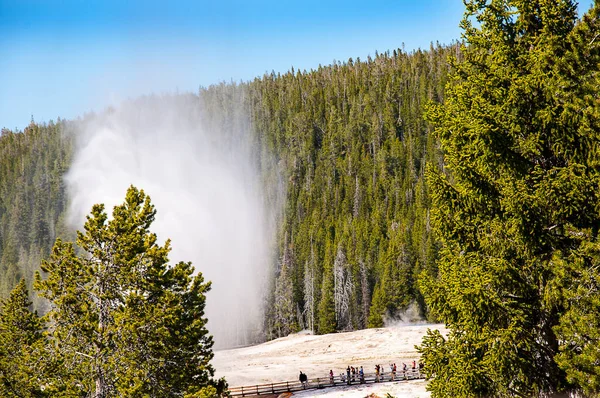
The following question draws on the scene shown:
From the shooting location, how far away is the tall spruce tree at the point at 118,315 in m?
20.2

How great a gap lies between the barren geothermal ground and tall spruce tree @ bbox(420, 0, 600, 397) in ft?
103

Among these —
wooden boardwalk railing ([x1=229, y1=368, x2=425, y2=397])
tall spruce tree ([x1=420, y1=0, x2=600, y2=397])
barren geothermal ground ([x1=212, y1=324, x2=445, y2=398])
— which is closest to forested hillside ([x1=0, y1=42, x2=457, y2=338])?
barren geothermal ground ([x1=212, y1=324, x2=445, y2=398])

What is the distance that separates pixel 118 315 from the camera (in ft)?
66.5

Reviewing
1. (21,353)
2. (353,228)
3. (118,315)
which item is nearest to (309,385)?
(21,353)

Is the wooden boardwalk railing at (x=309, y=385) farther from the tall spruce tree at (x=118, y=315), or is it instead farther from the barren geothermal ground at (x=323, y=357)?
the tall spruce tree at (x=118, y=315)

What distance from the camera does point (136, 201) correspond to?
22812 millimetres

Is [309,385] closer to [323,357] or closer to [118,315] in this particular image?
[323,357]

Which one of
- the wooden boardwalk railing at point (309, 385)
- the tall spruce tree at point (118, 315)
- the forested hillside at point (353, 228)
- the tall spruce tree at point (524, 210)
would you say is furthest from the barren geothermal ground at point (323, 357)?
the tall spruce tree at point (524, 210)

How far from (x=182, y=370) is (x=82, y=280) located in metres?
4.99

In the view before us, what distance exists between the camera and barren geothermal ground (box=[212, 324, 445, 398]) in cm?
5172

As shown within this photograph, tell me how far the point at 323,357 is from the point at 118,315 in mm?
48066

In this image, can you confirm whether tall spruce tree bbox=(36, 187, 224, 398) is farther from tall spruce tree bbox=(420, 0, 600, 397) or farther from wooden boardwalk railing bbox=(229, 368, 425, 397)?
wooden boardwalk railing bbox=(229, 368, 425, 397)

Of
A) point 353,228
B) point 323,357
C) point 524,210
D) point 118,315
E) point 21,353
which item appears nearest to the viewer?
point 524,210

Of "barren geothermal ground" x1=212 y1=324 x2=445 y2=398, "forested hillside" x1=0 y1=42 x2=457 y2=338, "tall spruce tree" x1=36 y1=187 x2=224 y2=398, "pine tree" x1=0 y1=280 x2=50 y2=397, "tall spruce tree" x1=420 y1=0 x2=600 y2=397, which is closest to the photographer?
"tall spruce tree" x1=420 y1=0 x2=600 y2=397
